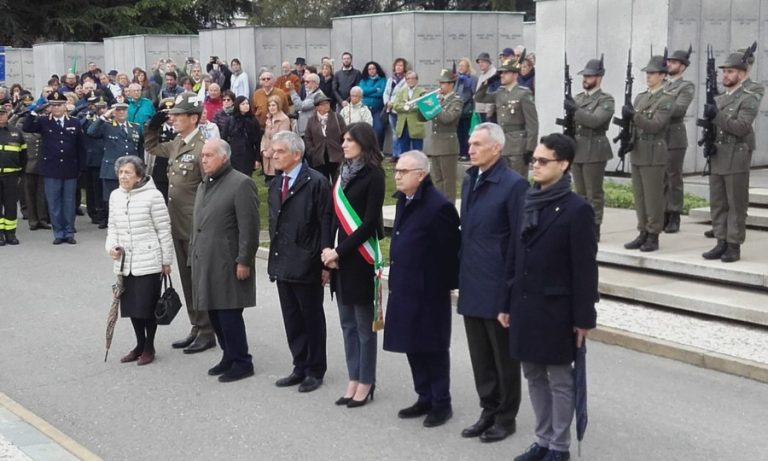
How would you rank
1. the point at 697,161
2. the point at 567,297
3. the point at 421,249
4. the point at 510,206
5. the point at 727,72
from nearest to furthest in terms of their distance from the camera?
the point at 567,297, the point at 510,206, the point at 421,249, the point at 727,72, the point at 697,161

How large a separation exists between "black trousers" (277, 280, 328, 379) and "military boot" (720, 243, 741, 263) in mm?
4366

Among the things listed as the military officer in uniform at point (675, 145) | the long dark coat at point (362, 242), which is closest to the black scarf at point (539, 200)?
the long dark coat at point (362, 242)

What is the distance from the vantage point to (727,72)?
428 inches

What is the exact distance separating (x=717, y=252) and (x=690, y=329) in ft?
5.71

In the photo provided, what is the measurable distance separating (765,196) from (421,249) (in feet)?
24.7

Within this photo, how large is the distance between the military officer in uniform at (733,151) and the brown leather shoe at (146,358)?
5.34 metres

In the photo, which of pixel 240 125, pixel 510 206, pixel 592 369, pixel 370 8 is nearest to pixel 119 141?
pixel 240 125

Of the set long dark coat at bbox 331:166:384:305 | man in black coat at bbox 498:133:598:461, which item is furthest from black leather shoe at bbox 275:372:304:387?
man in black coat at bbox 498:133:598:461

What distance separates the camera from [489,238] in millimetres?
6734

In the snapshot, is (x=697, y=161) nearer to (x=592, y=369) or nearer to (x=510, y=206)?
(x=592, y=369)

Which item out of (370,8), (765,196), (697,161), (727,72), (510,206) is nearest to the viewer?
(510,206)

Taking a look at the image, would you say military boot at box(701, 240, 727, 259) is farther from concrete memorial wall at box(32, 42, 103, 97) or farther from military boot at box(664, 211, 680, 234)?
concrete memorial wall at box(32, 42, 103, 97)

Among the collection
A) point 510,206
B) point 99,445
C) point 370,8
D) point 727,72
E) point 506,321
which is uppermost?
point 370,8

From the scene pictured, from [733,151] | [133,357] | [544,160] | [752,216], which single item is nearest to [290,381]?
[133,357]
